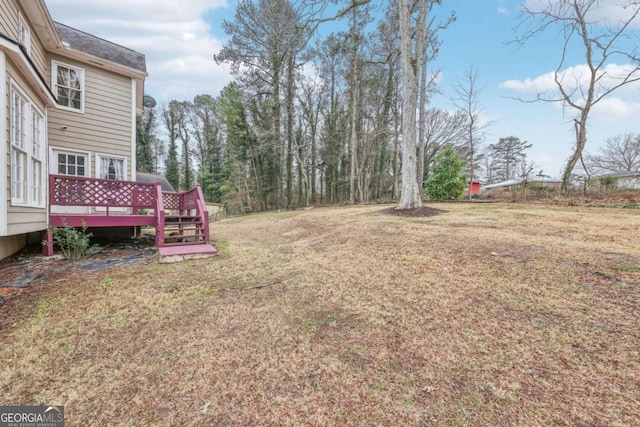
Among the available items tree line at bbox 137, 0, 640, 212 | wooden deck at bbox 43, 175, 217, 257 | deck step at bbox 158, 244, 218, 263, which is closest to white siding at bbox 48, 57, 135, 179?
wooden deck at bbox 43, 175, 217, 257

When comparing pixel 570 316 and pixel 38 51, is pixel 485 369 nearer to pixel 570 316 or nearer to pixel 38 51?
pixel 570 316

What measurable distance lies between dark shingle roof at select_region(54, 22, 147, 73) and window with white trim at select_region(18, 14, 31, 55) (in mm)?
1736

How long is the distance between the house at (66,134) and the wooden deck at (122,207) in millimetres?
19

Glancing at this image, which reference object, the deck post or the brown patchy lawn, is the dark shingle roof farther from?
the brown patchy lawn

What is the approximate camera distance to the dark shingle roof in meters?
7.34

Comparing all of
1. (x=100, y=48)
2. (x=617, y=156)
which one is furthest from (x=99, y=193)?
(x=617, y=156)

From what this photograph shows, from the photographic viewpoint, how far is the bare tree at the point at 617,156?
2638 cm

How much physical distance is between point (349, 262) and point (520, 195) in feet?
39.7

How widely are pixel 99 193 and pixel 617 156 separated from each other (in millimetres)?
41688

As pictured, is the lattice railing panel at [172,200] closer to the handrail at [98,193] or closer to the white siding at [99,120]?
the white siding at [99,120]

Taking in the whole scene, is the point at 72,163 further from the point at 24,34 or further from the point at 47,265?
the point at 47,265

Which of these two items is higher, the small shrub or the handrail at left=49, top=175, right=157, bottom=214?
the handrail at left=49, top=175, right=157, bottom=214

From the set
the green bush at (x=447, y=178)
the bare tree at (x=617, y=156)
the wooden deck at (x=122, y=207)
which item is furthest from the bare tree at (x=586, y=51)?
the bare tree at (x=617, y=156)

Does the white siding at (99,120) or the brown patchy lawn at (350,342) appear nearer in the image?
the brown patchy lawn at (350,342)
